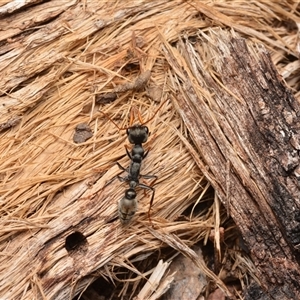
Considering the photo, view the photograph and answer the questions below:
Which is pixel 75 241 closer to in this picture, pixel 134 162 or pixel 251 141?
pixel 134 162

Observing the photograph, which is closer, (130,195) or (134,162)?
(130,195)

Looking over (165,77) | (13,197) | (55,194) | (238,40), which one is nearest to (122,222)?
(55,194)

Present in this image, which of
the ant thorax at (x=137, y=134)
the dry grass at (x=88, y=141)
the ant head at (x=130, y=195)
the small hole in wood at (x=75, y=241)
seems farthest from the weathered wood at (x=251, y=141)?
the small hole in wood at (x=75, y=241)

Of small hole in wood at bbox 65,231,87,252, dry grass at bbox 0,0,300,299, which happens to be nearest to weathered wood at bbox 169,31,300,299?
dry grass at bbox 0,0,300,299

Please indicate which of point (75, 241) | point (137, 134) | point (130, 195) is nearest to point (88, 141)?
point (137, 134)

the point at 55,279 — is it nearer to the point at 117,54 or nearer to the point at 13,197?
the point at 13,197

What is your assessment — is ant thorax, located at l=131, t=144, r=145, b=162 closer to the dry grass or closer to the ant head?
the dry grass

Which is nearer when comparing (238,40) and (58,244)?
(58,244)
